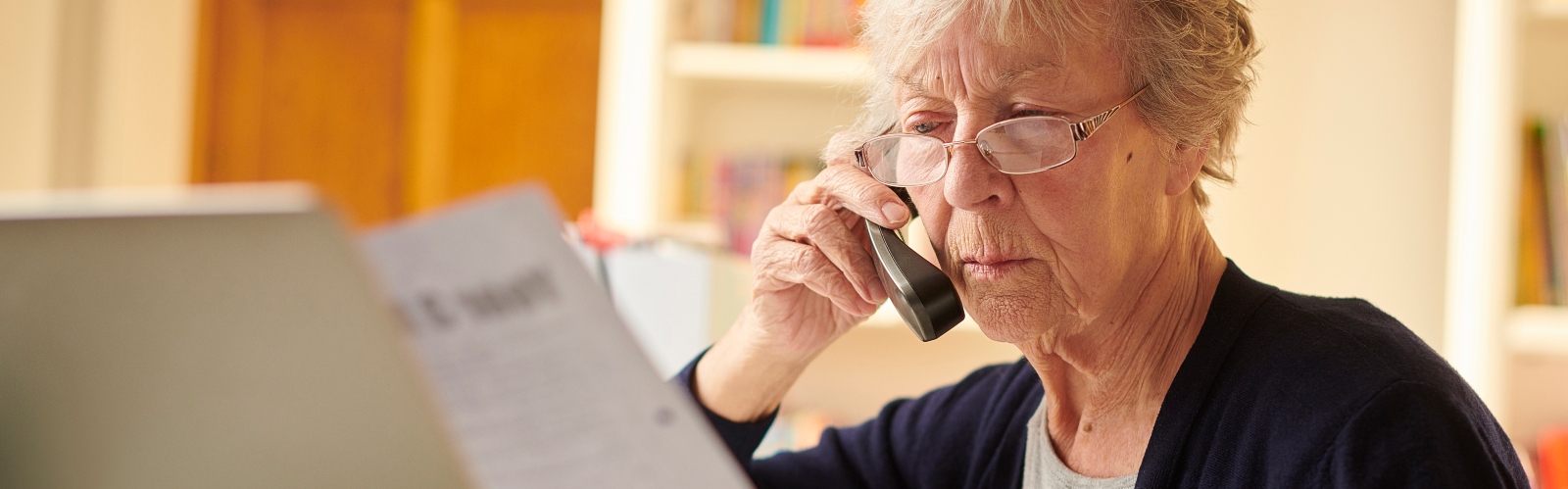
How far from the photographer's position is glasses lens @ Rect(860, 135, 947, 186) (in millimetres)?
826

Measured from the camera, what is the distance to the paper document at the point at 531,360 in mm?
345

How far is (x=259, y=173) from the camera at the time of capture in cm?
291

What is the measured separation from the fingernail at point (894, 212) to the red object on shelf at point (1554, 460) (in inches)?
59.0

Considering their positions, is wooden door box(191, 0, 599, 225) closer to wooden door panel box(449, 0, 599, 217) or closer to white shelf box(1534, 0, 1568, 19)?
wooden door panel box(449, 0, 599, 217)

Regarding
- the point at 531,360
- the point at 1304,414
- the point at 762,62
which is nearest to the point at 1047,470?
the point at 1304,414

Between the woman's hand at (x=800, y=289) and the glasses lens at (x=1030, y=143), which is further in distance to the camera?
the woman's hand at (x=800, y=289)

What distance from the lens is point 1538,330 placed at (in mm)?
1598

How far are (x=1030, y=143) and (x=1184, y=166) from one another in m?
0.17

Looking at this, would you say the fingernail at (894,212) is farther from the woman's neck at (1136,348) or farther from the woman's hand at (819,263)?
the woman's neck at (1136,348)

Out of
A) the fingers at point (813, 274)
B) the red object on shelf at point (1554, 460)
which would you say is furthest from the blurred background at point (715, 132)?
the fingers at point (813, 274)

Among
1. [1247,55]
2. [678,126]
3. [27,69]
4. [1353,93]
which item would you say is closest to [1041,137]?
[1247,55]

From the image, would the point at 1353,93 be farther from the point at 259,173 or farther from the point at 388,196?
the point at 259,173

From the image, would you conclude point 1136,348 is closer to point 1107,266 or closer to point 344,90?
point 1107,266

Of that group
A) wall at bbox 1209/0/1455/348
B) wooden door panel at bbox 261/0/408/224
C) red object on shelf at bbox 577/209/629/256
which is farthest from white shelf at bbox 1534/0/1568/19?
wooden door panel at bbox 261/0/408/224
